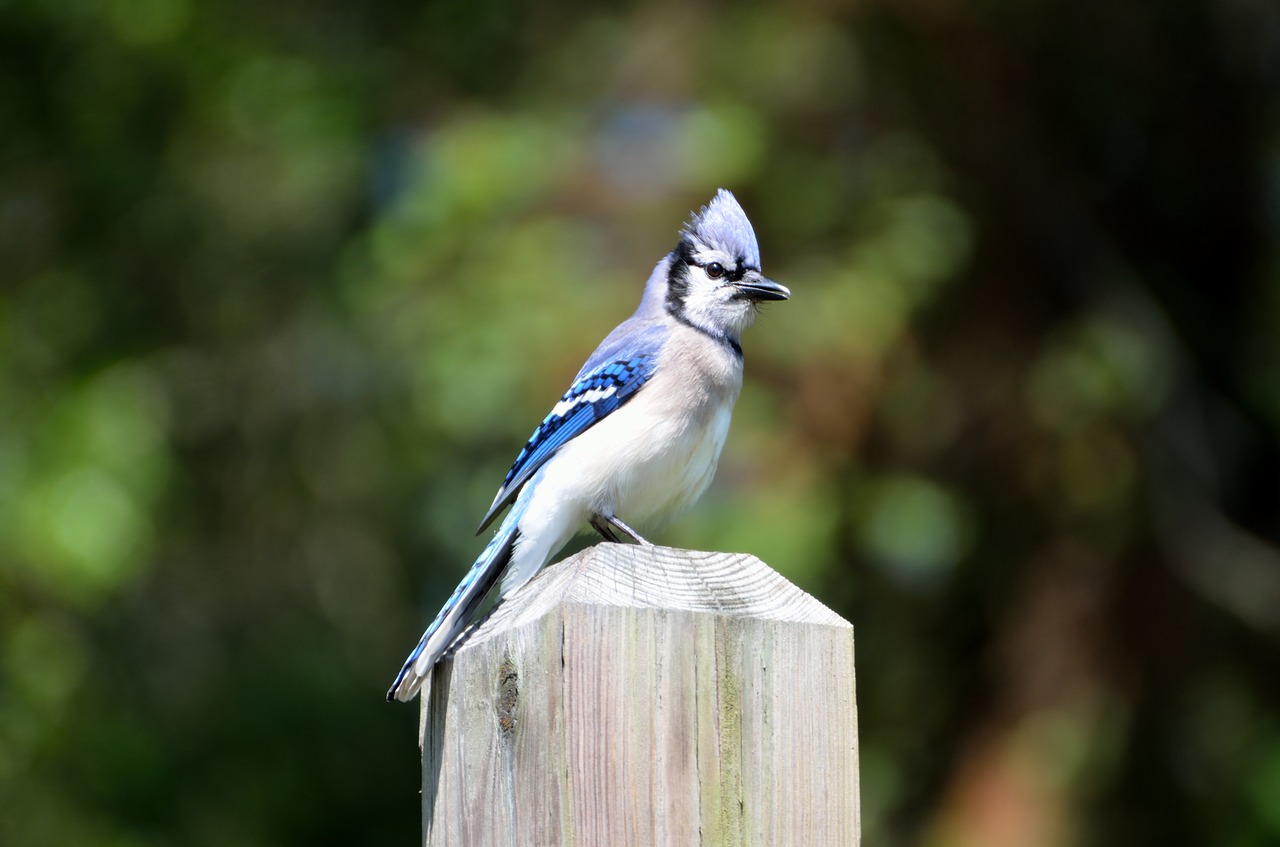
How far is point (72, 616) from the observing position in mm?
5527

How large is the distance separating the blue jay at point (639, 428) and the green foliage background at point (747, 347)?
3.87 ft

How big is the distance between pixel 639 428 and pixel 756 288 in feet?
1.96

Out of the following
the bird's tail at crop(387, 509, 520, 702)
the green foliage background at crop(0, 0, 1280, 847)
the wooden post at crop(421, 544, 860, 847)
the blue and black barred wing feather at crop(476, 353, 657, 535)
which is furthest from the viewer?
the green foliage background at crop(0, 0, 1280, 847)

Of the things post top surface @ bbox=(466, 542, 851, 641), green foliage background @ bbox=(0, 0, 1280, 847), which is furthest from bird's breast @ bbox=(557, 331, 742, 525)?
green foliage background @ bbox=(0, 0, 1280, 847)

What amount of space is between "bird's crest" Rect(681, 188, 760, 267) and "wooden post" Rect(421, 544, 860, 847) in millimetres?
1774

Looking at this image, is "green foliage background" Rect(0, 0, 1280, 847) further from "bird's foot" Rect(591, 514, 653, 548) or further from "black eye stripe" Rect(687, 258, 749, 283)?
"bird's foot" Rect(591, 514, 653, 548)

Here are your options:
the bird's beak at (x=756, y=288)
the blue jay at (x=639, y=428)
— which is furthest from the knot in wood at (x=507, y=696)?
the bird's beak at (x=756, y=288)

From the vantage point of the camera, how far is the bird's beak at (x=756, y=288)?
10.3 feet

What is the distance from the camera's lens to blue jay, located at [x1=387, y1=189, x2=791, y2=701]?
8.64ft

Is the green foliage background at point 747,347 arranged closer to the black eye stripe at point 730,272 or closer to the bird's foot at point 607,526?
the black eye stripe at point 730,272

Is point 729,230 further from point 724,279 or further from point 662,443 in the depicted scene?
point 662,443

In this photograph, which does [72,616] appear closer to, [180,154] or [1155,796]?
[180,154]

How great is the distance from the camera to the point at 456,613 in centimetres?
210

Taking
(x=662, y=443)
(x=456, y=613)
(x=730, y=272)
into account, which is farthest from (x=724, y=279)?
(x=456, y=613)
